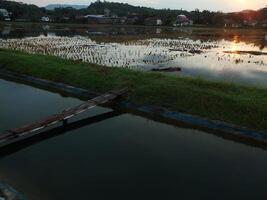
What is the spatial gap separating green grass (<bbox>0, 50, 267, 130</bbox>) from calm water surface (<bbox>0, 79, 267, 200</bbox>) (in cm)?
116

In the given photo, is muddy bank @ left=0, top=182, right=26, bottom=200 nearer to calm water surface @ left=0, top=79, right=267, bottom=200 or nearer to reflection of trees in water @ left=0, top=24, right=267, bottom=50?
calm water surface @ left=0, top=79, right=267, bottom=200

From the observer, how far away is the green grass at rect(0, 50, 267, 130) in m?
11.2

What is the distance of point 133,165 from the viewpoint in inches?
324

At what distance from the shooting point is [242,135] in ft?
34.1

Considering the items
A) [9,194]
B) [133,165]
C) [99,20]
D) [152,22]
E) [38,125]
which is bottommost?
[133,165]

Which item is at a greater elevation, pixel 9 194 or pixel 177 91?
pixel 177 91

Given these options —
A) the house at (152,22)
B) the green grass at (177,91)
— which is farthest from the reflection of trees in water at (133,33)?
the house at (152,22)

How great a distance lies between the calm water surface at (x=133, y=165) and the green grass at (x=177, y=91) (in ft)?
3.81

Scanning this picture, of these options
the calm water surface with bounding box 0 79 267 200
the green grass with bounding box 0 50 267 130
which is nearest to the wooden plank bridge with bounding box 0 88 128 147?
the calm water surface with bounding box 0 79 267 200

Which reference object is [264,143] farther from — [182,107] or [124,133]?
[124,133]

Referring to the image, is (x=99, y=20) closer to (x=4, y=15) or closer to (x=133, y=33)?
(x=4, y=15)

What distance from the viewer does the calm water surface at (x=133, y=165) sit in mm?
7102

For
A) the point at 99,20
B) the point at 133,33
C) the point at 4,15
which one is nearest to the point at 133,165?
the point at 133,33

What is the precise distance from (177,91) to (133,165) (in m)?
5.28
